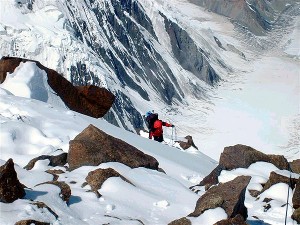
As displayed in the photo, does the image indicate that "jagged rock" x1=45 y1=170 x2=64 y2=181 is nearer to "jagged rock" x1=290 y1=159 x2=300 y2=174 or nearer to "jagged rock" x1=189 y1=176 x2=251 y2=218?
"jagged rock" x1=189 y1=176 x2=251 y2=218

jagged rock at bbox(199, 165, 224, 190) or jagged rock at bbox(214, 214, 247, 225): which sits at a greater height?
jagged rock at bbox(214, 214, 247, 225)

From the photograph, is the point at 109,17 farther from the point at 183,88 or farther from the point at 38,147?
the point at 38,147

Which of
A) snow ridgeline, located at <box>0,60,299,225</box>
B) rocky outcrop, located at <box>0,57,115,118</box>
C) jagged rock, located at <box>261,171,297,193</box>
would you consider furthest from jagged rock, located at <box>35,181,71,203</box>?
rocky outcrop, located at <box>0,57,115,118</box>

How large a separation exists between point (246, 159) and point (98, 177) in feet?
16.1

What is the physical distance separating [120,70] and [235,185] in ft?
348

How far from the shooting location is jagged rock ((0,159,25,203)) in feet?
27.9

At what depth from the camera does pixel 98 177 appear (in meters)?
10.5

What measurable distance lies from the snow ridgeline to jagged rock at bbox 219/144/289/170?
181 mm

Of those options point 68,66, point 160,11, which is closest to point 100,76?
point 68,66

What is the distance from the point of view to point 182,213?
10023 mm

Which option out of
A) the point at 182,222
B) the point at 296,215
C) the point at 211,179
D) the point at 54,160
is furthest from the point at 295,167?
the point at 182,222

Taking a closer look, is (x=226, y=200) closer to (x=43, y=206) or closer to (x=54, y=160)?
(x=43, y=206)

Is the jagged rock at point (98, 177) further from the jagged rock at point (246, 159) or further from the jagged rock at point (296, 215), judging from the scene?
the jagged rock at point (246, 159)

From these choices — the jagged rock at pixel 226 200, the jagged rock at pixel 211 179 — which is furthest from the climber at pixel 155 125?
the jagged rock at pixel 226 200
